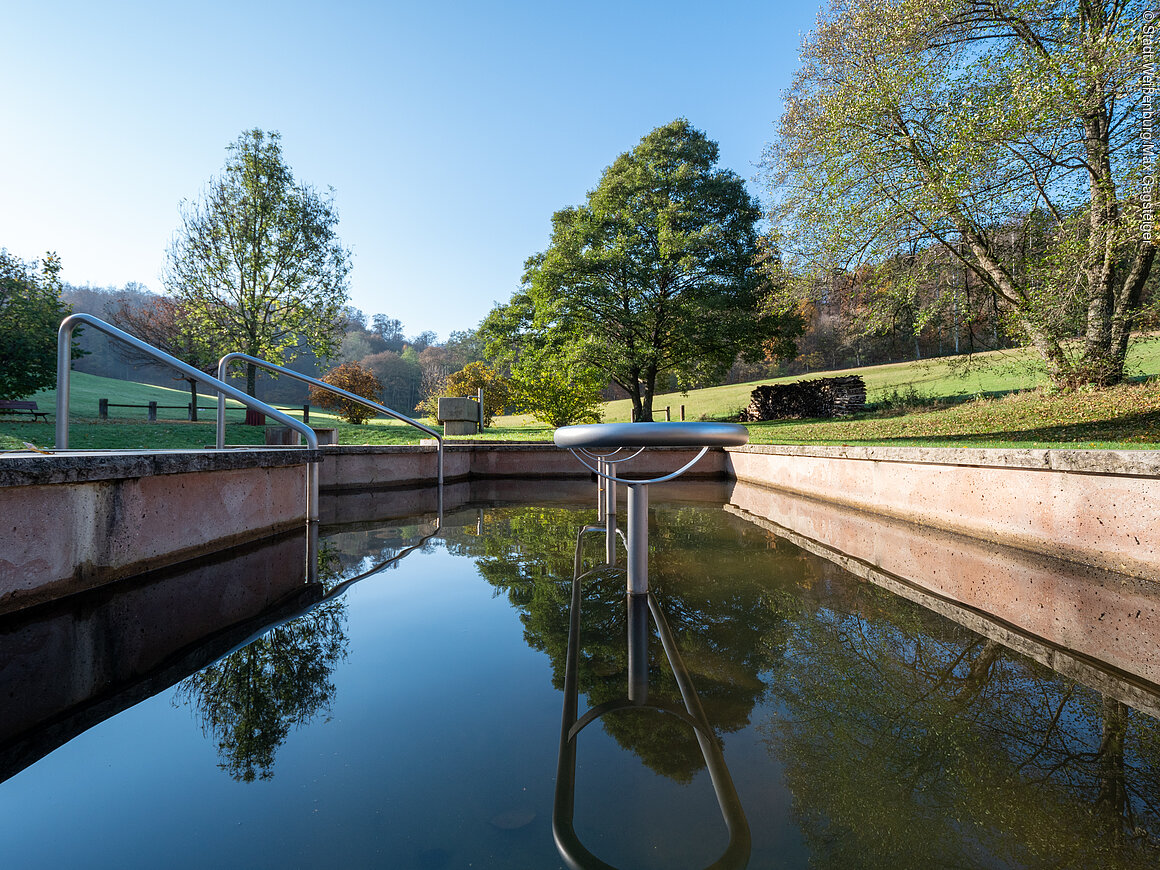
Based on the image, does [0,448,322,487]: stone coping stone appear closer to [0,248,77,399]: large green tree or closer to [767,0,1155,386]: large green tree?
[767,0,1155,386]: large green tree

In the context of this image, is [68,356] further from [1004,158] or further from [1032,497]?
[1004,158]

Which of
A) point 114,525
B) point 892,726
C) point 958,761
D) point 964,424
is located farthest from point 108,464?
point 964,424

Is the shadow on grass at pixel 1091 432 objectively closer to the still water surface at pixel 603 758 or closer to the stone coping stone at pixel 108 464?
the still water surface at pixel 603 758

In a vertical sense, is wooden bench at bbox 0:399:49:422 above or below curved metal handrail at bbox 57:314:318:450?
above

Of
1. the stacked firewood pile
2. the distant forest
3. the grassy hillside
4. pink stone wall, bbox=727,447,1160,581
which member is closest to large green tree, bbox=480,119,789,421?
the stacked firewood pile

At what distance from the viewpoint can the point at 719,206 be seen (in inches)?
765

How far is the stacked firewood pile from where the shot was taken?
62.3ft

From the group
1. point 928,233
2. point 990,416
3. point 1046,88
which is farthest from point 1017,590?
point 928,233

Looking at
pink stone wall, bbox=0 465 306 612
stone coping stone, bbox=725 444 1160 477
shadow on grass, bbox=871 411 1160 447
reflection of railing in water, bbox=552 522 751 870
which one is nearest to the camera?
reflection of railing in water, bbox=552 522 751 870

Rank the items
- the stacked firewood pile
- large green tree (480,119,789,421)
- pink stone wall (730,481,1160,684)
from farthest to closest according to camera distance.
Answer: the stacked firewood pile, large green tree (480,119,789,421), pink stone wall (730,481,1160,684)

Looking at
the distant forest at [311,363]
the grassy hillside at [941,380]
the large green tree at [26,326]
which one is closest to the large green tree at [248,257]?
the large green tree at [26,326]

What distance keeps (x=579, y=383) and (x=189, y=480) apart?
16.3m

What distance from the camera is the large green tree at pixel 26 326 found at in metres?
14.3

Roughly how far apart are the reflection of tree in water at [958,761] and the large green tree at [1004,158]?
8.42 meters
